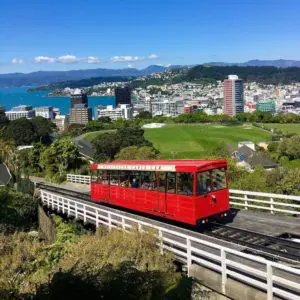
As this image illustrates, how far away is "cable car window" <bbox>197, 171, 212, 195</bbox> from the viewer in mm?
14777

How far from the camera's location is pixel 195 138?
138250 mm

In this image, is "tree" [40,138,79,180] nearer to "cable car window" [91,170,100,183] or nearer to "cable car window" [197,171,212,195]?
"cable car window" [91,170,100,183]

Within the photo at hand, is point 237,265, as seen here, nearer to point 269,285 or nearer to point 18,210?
point 269,285

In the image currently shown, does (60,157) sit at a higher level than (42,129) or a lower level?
higher

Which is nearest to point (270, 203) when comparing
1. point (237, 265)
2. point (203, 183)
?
point (203, 183)

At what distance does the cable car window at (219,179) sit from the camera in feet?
50.4

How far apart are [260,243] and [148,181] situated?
211 inches

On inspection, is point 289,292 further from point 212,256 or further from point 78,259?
point 78,259

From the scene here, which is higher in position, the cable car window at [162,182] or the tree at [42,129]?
the cable car window at [162,182]

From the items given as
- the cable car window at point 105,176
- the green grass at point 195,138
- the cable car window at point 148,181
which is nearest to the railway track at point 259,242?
the cable car window at point 148,181

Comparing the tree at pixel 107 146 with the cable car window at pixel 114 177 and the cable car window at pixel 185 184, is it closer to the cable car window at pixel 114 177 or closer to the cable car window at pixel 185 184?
the cable car window at pixel 114 177

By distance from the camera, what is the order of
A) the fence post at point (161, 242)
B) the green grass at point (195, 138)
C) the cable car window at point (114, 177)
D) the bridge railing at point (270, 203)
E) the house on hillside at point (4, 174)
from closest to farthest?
the fence post at point (161, 242)
the bridge railing at point (270, 203)
the cable car window at point (114, 177)
the house on hillside at point (4, 174)
the green grass at point (195, 138)

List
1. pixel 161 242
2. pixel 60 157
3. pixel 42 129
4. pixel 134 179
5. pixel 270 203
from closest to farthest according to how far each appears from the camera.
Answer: pixel 161 242, pixel 270 203, pixel 134 179, pixel 60 157, pixel 42 129

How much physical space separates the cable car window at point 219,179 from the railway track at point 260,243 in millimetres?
1284
